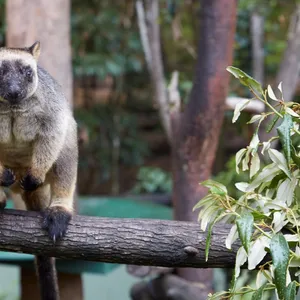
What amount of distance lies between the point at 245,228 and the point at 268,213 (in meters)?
0.28

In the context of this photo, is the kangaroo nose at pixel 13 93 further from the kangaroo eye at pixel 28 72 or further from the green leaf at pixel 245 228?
the green leaf at pixel 245 228

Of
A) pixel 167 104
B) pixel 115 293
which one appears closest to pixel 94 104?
pixel 115 293

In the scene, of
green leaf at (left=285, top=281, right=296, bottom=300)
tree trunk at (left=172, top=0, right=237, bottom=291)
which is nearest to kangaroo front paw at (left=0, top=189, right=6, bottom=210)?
green leaf at (left=285, top=281, right=296, bottom=300)

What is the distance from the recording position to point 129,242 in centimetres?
214

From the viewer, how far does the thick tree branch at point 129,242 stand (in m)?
2.12

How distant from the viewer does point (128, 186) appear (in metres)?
7.88

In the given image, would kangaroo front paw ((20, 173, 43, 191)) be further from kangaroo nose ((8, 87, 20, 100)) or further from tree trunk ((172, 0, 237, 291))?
tree trunk ((172, 0, 237, 291))

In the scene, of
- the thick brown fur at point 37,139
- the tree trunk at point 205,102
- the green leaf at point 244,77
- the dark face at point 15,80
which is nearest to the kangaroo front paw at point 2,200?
the thick brown fur at point 37,139

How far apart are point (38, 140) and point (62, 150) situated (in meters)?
0.14

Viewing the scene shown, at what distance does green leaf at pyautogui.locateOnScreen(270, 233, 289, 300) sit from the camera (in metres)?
1.69

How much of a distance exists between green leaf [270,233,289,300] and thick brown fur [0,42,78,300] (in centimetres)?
90

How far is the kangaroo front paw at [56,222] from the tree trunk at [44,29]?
66.1 inches

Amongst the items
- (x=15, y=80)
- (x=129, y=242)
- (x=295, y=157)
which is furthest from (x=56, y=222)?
(x=295, y=157)

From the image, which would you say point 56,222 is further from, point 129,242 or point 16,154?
point 16,154
